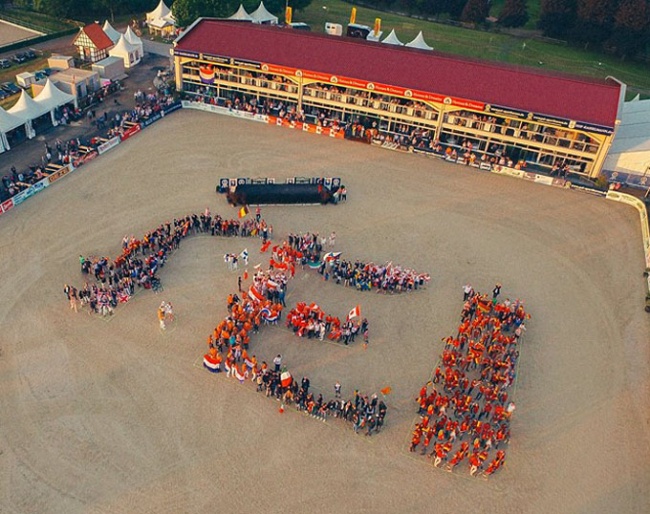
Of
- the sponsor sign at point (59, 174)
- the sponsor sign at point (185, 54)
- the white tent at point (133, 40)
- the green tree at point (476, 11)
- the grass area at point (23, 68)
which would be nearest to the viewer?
the sponsor sign at point (59, 174)

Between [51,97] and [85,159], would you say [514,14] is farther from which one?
[85,159]

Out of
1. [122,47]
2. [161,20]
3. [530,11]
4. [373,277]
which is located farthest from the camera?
[530,11]

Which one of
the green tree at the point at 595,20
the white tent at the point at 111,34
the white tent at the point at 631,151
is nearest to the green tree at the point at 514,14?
the green tree at the point at 595,20

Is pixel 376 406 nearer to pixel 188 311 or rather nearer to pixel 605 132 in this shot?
pixel 188 311

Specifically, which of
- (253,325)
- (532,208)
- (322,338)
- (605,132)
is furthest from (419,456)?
(605,132)

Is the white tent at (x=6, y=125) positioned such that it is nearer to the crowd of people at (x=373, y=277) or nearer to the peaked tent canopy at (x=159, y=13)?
the crowd of people at (x=373, y=277)

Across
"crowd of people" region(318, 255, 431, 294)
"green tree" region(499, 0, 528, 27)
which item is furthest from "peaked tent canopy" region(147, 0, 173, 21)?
"crowd of people" region(318, 255, 431, 294)

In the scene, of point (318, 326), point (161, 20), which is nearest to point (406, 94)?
point (318, 326)
